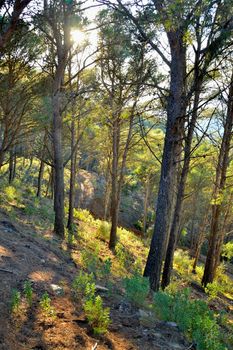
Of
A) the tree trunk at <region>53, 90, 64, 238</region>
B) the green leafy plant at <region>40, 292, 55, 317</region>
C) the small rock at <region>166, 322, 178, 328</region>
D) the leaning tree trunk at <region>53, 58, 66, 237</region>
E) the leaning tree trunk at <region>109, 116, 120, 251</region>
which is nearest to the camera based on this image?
the green leafy plant at <region>40, 292, 55, 317</region>

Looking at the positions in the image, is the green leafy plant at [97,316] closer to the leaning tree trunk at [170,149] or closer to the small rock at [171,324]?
the small rock at [171,324]

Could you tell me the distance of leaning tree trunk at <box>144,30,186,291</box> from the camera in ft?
23.8

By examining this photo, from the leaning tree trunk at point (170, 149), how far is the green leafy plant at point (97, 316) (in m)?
3.76

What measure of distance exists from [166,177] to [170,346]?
12.9 feet

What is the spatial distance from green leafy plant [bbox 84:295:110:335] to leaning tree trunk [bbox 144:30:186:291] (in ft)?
12.3

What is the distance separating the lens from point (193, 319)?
414 cm

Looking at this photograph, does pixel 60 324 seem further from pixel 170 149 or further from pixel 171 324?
pixel 170 149

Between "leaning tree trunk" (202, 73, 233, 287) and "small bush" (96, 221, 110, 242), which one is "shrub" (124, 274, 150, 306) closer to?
"leaning tree trunk" (202, 73, 233, 287)

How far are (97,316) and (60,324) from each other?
15.0 inches

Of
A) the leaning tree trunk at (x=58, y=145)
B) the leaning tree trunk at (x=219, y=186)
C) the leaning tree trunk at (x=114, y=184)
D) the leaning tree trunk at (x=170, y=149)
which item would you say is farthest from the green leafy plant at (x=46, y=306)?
the leaning tree trunk at (x=114, y=184)

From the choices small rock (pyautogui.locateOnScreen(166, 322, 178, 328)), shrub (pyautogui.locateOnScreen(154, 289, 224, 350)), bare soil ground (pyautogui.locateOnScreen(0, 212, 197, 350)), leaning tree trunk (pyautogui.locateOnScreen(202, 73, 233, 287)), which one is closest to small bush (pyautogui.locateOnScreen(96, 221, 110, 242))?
leaning tree trunk (pyautogui.locateOnScreen(202, 73, 233, 287))

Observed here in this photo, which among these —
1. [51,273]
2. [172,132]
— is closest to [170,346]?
[51,273]

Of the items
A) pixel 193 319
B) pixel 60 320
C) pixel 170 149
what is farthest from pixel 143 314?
pixel 170 149

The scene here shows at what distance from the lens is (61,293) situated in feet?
15.2
